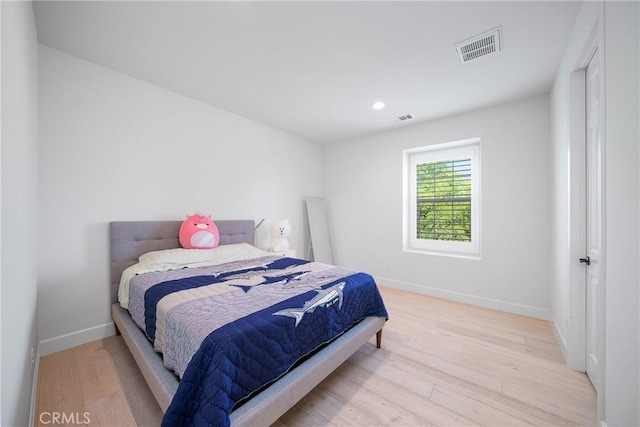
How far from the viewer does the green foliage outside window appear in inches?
137

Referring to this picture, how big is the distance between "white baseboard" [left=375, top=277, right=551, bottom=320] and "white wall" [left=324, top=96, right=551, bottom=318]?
1cm

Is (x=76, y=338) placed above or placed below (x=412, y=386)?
above

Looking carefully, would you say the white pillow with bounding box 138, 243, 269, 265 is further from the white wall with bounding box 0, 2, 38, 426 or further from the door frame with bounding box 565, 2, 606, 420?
the door frame with bounding box 565, 2, 606, 420

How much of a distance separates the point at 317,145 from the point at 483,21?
3.33m

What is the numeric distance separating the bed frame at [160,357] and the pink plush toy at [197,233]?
18 cm

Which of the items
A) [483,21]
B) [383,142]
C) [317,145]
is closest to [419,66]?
[483,21]

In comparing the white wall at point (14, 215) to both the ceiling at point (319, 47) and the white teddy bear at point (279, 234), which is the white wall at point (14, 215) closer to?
the ceiling at point (319, 47)

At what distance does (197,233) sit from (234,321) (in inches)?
65.9

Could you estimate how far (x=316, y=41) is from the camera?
195cm

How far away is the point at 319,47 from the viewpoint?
2016 millimetres

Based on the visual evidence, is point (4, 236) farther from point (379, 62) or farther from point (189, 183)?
point (379, 62)

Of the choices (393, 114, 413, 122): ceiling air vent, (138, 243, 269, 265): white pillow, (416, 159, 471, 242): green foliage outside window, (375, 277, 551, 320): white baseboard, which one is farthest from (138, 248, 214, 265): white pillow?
(416, 159, 471, 242): green foliage outside window

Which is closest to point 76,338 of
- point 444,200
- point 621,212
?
point 621,212

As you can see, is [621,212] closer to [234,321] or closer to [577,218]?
[577,218]
